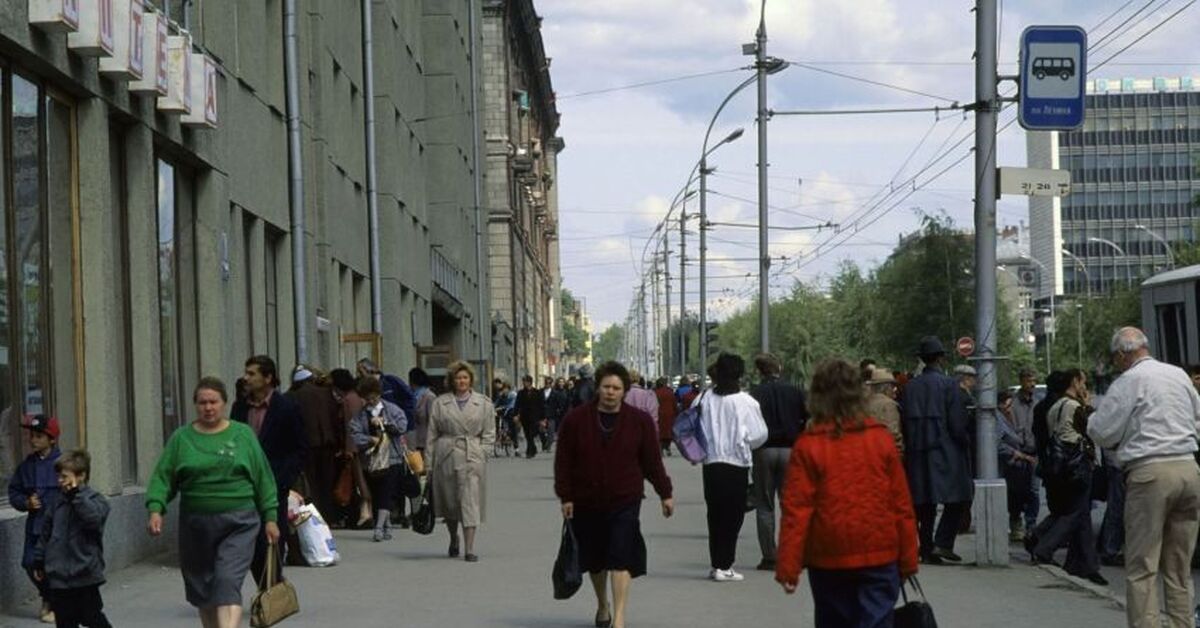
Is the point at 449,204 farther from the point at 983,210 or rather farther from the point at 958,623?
the point at 958,623

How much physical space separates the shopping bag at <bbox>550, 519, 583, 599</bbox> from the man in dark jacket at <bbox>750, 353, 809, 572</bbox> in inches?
178

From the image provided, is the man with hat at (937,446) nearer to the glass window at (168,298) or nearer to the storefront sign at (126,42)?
the storefront sign at (126,42)

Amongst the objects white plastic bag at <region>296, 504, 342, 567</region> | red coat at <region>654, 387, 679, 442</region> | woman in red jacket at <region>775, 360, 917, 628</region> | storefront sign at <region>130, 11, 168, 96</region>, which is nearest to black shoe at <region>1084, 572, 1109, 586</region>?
white plastic bag at <region>296, 504, 342, 567</region>

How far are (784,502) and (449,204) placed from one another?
51.0m

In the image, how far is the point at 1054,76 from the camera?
17422mm

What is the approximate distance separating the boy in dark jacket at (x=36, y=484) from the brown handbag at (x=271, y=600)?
3.87ft

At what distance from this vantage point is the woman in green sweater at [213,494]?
1120 centimetres

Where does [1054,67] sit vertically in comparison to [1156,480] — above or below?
above

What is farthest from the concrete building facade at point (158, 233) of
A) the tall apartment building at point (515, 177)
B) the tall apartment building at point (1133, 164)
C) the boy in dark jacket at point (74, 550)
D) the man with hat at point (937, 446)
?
the tall apartment building at point (1133, 164)

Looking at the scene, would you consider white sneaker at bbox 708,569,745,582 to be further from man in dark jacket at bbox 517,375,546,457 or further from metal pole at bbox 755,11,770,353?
man in dark jacket at bbox 517,375,546,457

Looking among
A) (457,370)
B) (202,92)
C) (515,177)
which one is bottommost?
(457,370)

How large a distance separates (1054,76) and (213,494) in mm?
8798

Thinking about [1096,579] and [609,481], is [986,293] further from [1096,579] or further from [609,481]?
[609,481]

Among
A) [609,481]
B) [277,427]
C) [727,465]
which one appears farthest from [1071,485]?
[277,427]
